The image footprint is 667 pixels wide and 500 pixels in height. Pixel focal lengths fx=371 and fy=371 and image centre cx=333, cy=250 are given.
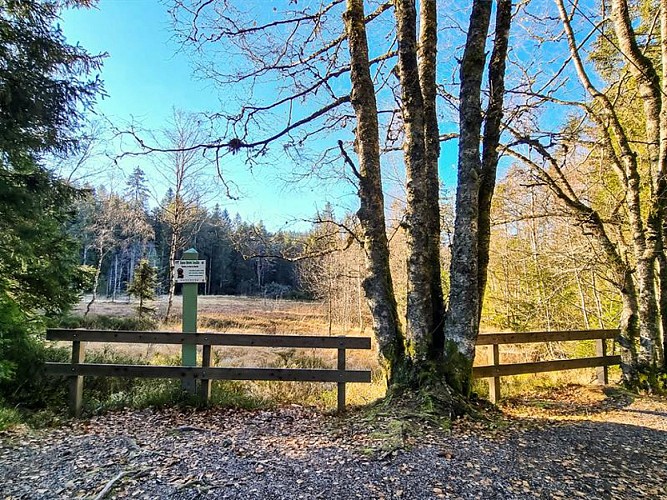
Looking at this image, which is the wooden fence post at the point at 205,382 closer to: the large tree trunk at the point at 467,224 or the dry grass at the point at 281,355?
the dry grass at the point at 281,355

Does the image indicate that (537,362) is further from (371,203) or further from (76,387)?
(76,387)

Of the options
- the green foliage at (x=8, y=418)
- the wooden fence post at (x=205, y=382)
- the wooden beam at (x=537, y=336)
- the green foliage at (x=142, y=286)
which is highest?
the green foliage at (x=142, y=286)

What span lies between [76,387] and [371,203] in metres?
4.25

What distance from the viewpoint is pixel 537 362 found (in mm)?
5242

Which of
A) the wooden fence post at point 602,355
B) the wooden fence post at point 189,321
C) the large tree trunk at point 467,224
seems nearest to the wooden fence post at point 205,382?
the wooden fence post at point 189,321

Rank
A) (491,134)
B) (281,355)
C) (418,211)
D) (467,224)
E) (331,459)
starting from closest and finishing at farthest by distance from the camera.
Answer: (331,459) < (467,224) < (418,211) < (491,134) < (281,355)

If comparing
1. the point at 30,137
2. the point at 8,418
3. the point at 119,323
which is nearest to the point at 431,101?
the point at 30,137

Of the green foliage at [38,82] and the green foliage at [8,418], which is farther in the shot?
the green foliage at [38,82]

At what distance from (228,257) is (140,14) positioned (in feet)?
128

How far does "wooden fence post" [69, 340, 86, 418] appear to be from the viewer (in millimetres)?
4410

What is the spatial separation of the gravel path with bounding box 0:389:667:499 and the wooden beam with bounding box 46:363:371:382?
1.57ft

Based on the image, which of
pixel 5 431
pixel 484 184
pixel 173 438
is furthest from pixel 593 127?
pixel 5 431

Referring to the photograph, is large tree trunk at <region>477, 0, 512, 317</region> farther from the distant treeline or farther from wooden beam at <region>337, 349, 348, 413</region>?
the distant treeline

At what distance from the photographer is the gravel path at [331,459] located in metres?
2.50
